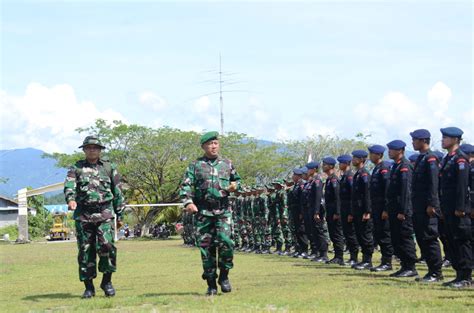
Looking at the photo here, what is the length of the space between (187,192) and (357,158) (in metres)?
4.66

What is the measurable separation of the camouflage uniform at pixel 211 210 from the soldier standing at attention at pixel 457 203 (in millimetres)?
2861

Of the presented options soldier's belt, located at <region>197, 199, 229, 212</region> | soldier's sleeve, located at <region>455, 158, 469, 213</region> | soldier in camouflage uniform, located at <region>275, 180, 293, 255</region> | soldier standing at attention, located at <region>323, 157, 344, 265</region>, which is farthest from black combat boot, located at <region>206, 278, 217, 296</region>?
soldier in camouflage uniform, located at <region>275, 180, 293, 255</region>

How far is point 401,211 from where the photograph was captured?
1202 centimetres

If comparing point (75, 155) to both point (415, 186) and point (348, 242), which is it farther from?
point (415, 186)

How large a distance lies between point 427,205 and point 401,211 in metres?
1.02

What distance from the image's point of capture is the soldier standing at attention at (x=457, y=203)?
10266 millimetres

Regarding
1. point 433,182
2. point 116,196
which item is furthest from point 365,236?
point 116,196

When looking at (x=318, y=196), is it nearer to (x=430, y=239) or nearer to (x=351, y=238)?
(x=351, y=238)

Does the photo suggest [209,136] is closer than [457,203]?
No

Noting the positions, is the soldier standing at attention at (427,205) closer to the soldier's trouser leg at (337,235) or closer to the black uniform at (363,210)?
the black uniform at (363,210)

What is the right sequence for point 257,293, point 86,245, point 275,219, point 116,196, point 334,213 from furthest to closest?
point 275,219 < point 334,213 < point 116,196 < point 86,245 < point 257,293

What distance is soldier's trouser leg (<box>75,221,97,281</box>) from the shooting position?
10.5m

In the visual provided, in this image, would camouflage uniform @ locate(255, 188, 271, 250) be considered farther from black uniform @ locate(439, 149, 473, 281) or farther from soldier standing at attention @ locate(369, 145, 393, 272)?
black uniform @ locate(439, 149, 473, 281)

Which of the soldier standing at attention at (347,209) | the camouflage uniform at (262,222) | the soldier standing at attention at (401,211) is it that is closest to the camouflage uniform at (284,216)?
the camouflage uniform at (262,222)
